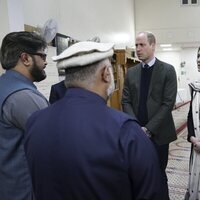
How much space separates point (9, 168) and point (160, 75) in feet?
4.59

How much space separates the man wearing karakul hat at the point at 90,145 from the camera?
0.83 meters

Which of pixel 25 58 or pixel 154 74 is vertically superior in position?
pixel 25 58

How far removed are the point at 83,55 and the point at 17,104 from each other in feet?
1.85

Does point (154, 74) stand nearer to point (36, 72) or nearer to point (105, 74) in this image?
point (36, 72)

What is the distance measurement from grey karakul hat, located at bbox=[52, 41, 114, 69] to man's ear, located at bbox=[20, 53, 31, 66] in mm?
602

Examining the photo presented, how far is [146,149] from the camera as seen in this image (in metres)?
0.85

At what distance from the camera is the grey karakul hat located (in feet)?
2.95

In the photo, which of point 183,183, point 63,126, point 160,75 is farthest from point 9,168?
point 183,183

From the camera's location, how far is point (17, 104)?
4.30 ft

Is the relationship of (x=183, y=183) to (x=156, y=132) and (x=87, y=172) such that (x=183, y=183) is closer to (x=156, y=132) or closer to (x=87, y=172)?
(x=156, y=132)

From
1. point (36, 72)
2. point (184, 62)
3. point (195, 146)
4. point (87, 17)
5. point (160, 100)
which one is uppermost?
point (87, 17)

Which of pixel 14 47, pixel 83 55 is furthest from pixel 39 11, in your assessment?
pixel 83 55

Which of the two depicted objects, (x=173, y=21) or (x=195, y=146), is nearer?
(x=195, y=146)

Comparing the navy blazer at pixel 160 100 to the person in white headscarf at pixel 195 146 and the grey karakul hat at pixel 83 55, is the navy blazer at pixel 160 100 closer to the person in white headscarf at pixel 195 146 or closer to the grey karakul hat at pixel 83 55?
the person in white headscarf at pixel 195 146
